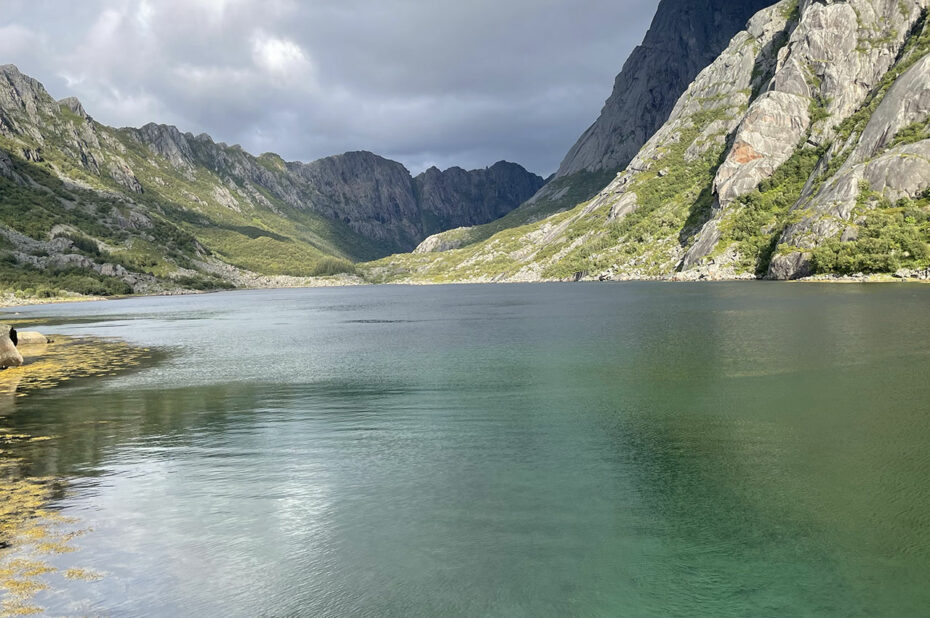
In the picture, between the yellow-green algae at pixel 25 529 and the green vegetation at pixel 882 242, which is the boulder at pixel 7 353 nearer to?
the yellow-green algae at pixel 25 529

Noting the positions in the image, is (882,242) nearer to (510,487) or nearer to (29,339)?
(510,487)

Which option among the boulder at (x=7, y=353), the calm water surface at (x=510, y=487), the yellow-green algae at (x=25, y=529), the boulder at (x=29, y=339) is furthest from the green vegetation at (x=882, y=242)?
the boulder at (x=29, y=339)

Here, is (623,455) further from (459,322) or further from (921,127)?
(921,127)

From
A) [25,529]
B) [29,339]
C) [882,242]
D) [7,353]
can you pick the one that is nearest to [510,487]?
[25,529]

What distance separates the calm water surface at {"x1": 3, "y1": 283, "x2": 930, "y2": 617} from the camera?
52.1ft

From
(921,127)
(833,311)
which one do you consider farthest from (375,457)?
(921,127)

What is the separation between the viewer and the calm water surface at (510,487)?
1588 cm

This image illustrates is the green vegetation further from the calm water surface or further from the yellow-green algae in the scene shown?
the yellow-green algae

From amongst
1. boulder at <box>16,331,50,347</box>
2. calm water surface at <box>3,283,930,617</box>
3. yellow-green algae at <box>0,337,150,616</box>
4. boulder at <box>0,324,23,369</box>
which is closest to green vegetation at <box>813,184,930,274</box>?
calm water surface at <box>3,283,930,617</box>

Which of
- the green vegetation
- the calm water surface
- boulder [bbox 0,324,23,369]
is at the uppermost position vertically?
the green vegetation

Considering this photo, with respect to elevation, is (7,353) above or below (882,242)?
below

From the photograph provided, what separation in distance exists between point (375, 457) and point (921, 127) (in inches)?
9713

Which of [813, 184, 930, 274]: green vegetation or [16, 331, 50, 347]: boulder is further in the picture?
[813, 184, 930, 274]: green vegetation

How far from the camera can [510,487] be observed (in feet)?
77.5
